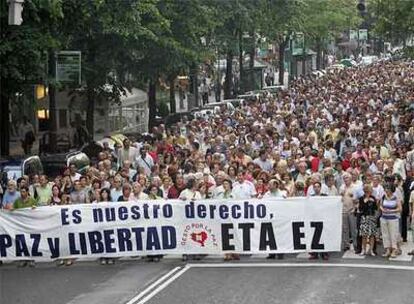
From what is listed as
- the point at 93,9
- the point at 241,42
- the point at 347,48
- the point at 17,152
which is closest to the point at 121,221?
the point at 93,9

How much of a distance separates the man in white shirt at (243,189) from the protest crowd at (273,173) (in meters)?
0.02

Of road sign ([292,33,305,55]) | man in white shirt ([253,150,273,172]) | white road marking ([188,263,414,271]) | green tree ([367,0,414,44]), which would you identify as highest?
road sign ([292,33,305,55])

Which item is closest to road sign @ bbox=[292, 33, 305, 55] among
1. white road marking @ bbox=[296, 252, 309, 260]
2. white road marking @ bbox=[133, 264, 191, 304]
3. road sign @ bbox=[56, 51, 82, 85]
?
road sign @ bbox=[56, 51, 82, 85]

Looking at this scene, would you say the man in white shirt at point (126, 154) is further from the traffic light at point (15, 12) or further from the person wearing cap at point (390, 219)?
the person wearing cap at point (390, 219)

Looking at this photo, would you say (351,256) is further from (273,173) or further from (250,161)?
(250,161)

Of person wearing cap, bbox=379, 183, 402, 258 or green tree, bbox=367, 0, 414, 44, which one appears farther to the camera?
green tree, bbox=367, 0, 414, 44

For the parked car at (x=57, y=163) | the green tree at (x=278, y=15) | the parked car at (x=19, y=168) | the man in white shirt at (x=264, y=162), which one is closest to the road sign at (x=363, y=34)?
the green tree at (x=278, y=15)

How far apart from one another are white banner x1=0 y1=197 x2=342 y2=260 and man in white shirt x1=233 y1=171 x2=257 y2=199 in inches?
35.9

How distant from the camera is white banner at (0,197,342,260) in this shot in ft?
52.5

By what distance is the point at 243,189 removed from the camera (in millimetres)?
17094

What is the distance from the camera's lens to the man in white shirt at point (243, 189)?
55.7 ft

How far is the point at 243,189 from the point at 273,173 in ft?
6.79

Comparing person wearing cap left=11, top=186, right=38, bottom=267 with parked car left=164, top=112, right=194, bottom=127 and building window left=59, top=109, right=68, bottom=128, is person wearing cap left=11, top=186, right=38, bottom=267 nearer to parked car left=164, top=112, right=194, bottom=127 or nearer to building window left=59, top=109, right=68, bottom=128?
parked car left=164, top=112, right=194, bottom=127

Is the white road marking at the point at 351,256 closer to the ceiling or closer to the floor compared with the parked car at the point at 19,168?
closer to the floor
